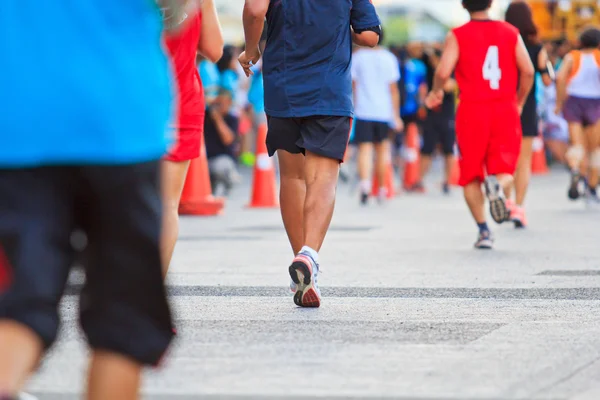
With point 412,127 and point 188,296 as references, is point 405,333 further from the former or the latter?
point 412,127

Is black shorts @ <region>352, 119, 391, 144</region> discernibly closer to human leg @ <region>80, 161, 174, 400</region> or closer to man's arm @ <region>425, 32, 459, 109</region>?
man's arm @ <region>425, 32, 459, 109</region>

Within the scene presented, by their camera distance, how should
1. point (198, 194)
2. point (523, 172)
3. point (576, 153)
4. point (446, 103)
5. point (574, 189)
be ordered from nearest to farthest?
point (523, 172) → point (198, 194) → point (576, 153) → point (574, 189) → point (446, 103)

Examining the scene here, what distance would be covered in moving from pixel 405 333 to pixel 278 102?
1591mm

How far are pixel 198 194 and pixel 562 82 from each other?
388cm

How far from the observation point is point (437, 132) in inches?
738

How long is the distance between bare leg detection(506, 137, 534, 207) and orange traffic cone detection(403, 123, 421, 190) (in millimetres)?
6550

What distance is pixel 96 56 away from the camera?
2.90 metres

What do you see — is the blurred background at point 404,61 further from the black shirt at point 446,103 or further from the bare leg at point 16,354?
the bare leg at point 16,354

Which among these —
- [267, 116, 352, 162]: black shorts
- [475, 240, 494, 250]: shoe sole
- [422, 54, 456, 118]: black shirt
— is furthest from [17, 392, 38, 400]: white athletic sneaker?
[422, 54, 456, 118]: black shirt

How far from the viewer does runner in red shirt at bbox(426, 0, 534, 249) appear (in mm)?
10078

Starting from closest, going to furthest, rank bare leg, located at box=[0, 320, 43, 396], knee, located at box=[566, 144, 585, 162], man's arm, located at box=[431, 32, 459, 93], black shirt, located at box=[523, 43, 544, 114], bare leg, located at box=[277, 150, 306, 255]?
bare leg, located at box=[0, 320, 43, 396] → bare leg, located at box=[277, 150, 306, 255] → man's arm, located at box=[431, 32, 459, 93] → black shirt, located at box=[523, 43, 544, 114] → knee, located at box=[566, 144, 585, 162]

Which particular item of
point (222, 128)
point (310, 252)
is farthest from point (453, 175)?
point (310, 252)

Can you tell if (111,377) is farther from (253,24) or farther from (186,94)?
(253,24)

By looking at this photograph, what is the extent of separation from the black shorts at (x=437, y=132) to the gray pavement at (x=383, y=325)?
749cm
